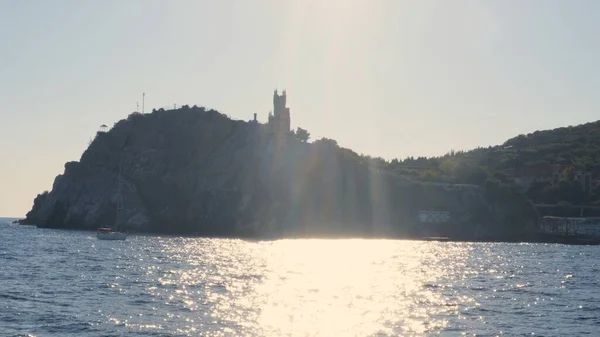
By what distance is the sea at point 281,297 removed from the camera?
150 feet

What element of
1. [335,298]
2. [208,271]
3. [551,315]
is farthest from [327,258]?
[551,315]

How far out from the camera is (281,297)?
59406 mm

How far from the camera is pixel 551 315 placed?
5488 centimetres

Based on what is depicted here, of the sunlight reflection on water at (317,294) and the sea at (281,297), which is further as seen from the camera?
the sunlight reflection on water at (317,294)

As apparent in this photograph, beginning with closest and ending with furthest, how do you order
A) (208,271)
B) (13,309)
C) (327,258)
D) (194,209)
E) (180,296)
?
(13,309)
(180,296)
(208,271)
(327,258)
(194,209)

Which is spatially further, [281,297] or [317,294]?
[317,294]

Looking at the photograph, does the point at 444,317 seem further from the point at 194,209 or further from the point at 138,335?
the point at 194,209

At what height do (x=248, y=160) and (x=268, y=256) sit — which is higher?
(x=248, y=160)

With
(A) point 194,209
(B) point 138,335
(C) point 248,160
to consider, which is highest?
(C) point 248,160

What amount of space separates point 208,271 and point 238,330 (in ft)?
120

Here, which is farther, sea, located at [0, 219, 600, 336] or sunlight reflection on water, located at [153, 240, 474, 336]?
sunlight reflection on water, located at [153, 240, 474, 336]

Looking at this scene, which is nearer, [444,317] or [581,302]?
[444,317]

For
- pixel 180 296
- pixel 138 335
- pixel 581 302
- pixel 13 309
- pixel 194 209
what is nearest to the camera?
pixel 138 335

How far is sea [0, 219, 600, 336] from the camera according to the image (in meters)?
45.7
